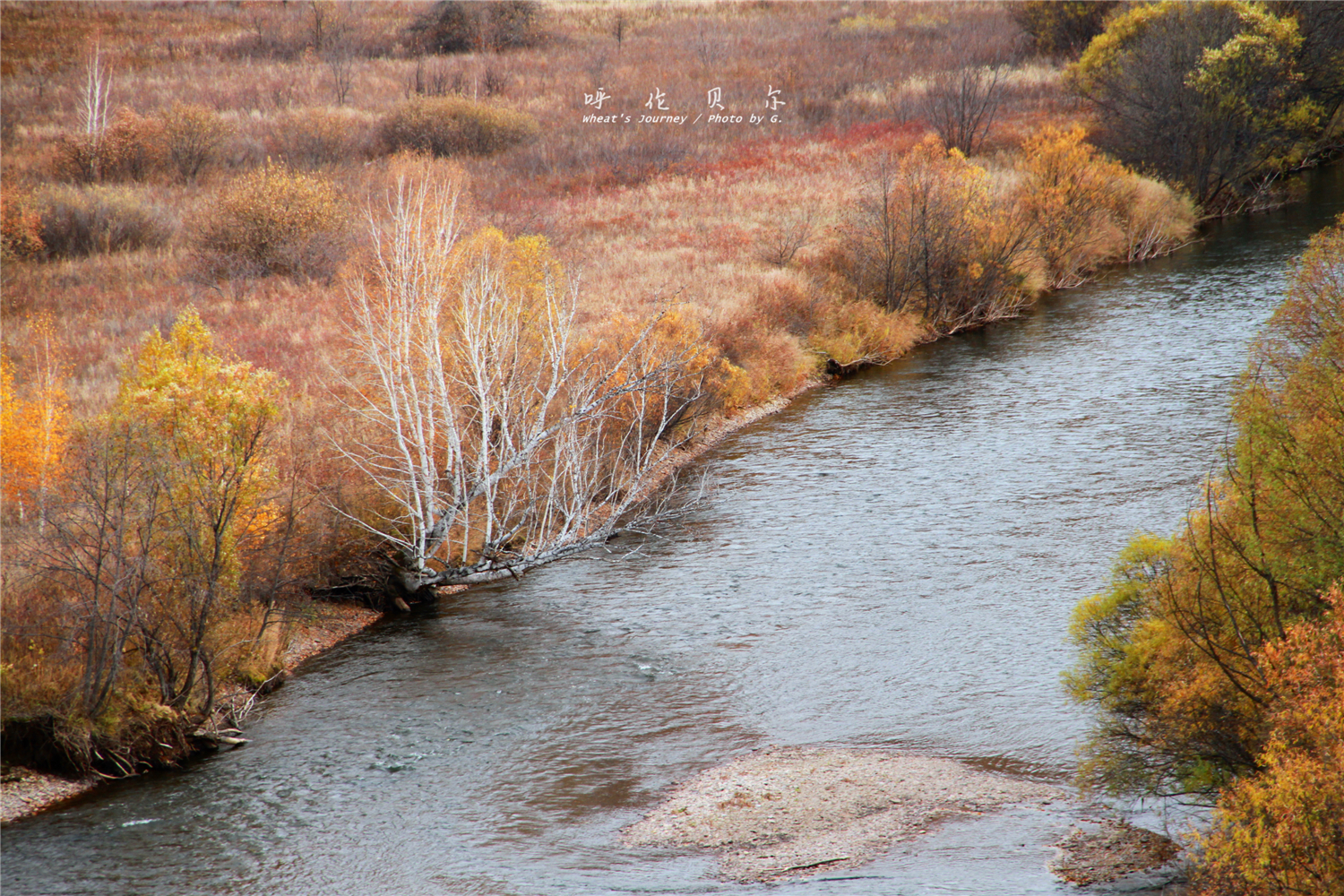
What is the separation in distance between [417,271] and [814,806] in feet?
39.8

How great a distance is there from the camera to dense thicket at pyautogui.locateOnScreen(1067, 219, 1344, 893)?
916cm

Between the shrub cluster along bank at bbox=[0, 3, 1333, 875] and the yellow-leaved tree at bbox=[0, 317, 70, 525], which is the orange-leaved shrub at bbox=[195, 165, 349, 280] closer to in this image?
the shrub cluster along bank at bbox=[0, 3, 1333, 875]

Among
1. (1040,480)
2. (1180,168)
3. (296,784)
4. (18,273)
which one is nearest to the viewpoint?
(296,784)

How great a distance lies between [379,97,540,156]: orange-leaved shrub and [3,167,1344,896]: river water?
33057 mm

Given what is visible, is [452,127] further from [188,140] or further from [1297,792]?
[1297,792]

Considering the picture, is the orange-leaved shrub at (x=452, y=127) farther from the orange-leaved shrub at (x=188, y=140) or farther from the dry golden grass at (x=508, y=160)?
the orange-leaved shrub at (x=188, y=140)

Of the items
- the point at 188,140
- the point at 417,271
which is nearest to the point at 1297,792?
the point at 417,271

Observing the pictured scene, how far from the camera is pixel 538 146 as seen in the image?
54312 mm

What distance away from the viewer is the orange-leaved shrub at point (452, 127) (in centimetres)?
5400

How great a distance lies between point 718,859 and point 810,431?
677 inches

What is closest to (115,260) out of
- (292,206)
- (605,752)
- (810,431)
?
(292,206)

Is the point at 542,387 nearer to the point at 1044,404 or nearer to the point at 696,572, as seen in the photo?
the point at 696,572

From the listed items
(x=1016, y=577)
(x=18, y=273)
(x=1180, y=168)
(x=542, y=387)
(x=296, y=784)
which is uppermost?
(x=1180, y=168)

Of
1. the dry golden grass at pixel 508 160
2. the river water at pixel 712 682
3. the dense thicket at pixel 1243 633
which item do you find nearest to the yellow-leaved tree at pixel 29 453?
the dry golden grass at pixel 508 160
